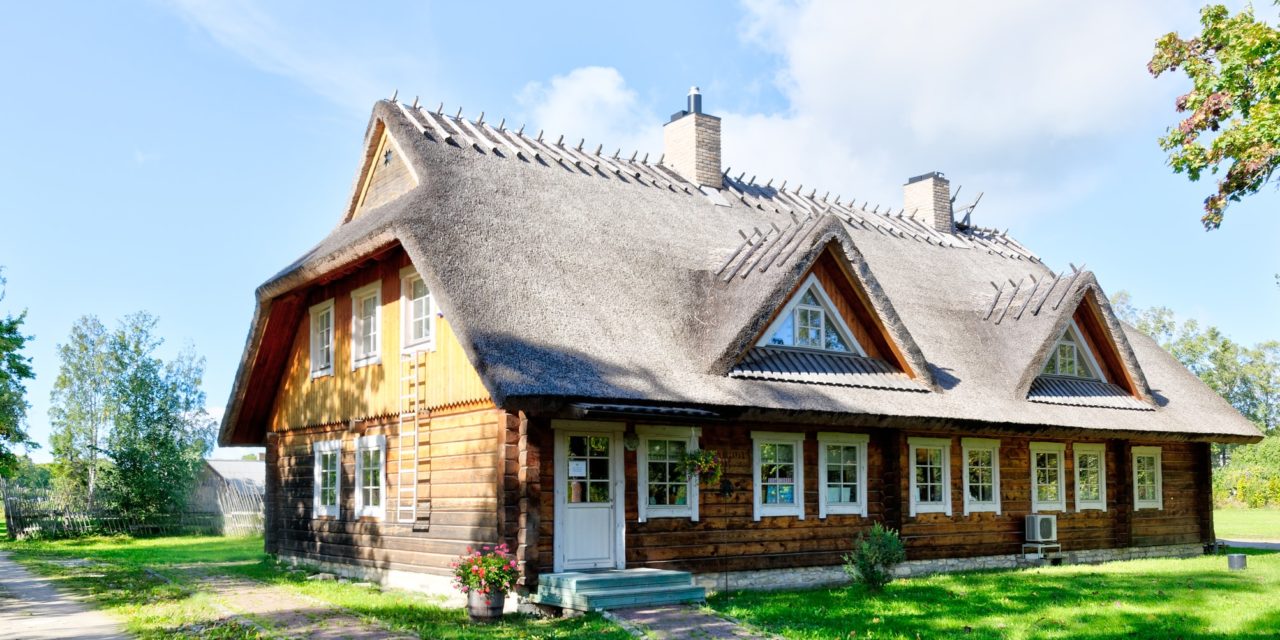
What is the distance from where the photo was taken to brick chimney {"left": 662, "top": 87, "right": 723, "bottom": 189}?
21.2 meters

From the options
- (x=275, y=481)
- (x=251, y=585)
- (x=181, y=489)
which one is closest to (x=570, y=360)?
(x=251, y=585)

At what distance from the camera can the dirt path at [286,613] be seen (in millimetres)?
11492

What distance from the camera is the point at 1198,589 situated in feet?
46.0

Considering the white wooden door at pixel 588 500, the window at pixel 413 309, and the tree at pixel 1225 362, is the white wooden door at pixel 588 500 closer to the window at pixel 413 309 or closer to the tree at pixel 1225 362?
the window at pixel 413 309

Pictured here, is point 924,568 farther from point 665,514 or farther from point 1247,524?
point 1247,524

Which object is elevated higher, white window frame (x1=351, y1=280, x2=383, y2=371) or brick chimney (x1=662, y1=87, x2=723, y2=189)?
brick chimney (x1=662, y1=87, x2=723, y2=189)

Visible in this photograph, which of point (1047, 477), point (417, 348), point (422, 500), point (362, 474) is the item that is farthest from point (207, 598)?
point (1047, 477)

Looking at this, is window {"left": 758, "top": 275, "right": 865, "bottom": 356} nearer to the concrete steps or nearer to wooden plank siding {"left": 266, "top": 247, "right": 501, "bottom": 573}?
the concrete steps

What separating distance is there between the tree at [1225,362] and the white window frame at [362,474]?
5463cm

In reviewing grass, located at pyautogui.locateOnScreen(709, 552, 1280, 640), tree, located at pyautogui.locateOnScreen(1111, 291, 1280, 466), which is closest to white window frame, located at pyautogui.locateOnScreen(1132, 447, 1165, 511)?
grass, located at pyautogui.locateOnScreen(709, 552, 1280, 640)

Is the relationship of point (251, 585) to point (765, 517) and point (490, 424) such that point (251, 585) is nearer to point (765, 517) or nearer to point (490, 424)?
point (490, 424)

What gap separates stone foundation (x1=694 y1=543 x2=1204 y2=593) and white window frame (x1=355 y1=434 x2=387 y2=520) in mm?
4955

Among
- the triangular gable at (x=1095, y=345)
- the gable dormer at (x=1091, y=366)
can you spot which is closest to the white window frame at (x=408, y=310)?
the triangular gable at (x=1095, y=345)

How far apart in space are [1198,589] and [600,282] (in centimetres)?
868
